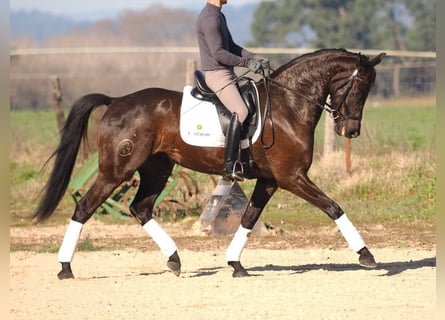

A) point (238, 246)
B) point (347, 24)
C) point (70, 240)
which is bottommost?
point (347, 24)

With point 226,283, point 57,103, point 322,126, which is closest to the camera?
point 226,283

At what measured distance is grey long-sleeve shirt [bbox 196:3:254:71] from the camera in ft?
34.3

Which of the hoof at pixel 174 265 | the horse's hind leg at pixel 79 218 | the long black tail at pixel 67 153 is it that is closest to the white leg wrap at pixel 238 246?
the hoof at pixel 174 265

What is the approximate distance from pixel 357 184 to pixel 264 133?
259 inches

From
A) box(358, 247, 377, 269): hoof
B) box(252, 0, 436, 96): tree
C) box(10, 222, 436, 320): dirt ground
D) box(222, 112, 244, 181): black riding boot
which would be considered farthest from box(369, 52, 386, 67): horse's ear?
box(252, 0, 436, 96): tree

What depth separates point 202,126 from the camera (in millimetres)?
10781

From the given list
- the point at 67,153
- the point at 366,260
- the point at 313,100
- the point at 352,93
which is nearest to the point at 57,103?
the point at 67,153

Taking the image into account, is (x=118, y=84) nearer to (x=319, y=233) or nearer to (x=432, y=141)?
(x=432, y=141)

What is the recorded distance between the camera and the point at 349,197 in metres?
16.9

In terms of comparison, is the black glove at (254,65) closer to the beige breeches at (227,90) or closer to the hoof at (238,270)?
the beige breeches at (227,90)

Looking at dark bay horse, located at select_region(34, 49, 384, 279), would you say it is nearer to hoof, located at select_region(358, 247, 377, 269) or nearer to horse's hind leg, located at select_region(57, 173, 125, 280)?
horse's hind leg, located at select_region(57, 173, 125, 280)

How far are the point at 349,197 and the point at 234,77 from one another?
21.4 feet

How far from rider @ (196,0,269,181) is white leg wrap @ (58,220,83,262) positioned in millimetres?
1546

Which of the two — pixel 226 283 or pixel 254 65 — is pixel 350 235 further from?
pixel 254 65
